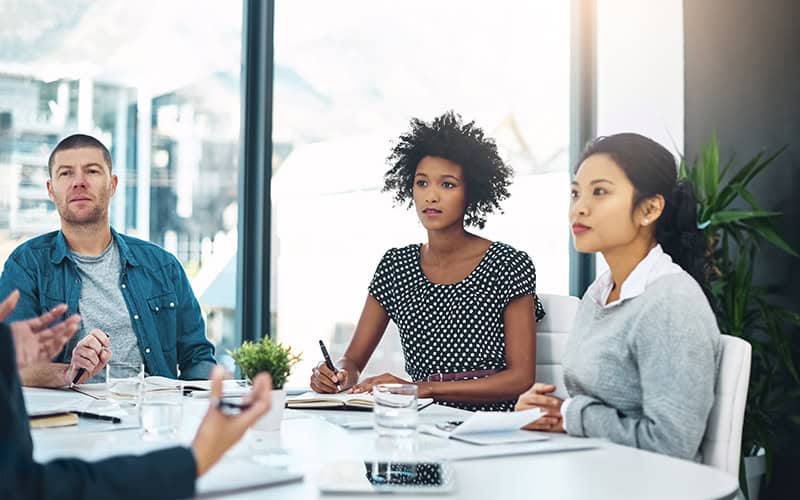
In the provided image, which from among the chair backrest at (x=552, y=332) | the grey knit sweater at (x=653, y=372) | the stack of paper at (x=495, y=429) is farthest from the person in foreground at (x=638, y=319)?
the chair backrest at (x=552, y=332)

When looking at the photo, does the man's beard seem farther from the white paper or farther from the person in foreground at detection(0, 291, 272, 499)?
the person in foreground at detection(0, 291, 272, 499)

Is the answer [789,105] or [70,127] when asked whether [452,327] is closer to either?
[70,127]

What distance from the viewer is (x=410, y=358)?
286cm

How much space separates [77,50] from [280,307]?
1230 mm

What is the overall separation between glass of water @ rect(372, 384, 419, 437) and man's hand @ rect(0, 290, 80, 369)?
538 millimetres

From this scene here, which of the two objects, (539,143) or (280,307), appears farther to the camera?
(539,143)

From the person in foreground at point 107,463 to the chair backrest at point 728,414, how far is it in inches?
38.1

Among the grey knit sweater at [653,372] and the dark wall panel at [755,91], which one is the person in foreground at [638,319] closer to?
the grey knit sweater at [653,372]

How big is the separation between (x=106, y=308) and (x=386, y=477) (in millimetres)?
1799

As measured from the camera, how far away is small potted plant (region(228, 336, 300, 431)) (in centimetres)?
162

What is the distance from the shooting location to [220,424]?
1.08 metres

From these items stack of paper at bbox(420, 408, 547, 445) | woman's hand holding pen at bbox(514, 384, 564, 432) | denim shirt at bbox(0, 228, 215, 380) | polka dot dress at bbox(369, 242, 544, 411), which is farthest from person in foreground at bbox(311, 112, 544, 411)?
stack of paper at bbox(420, 408, 547, 445)

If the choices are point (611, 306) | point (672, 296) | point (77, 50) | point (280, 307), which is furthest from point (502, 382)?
point (77, 50)

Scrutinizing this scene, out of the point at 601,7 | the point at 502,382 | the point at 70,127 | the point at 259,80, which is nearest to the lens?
the point at 502,382
